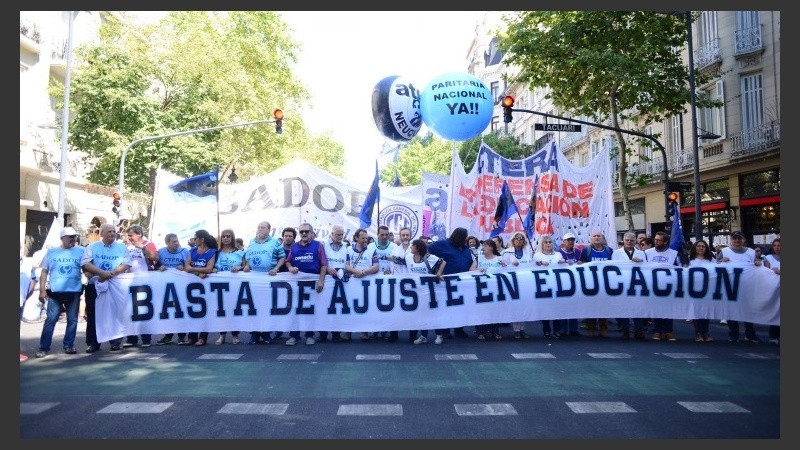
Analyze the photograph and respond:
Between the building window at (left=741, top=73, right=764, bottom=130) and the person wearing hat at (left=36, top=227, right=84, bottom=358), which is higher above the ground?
the building window at (left=741, top=73, right=764, bottom=130)

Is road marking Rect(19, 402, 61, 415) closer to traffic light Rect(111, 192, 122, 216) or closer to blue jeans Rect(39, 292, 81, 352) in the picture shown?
blue jeans Rect(39, 292, 81, 352)

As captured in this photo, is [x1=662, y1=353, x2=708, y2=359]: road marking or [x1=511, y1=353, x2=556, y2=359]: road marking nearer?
[x1=662, y1=353, x2=708, y2=359]: road marking

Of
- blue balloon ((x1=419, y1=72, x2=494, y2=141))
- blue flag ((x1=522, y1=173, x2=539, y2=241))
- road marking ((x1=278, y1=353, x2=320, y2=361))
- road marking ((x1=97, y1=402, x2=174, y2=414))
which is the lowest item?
road marking ((x1=278, y1=353, x2=320, y2=361))

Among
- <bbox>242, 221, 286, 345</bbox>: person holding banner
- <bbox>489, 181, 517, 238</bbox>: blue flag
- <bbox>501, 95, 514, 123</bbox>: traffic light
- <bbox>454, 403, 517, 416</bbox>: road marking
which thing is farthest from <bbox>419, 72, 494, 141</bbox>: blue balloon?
<bbox>454, 403, 517, 416</bbox>: road marking

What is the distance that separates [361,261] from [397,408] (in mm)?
5162

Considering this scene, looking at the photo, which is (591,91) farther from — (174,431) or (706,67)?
(174,431)

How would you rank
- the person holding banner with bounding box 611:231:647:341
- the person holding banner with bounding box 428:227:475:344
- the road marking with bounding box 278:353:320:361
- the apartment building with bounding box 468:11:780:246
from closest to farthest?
the road marking with bounding box 278:353:320:361 < the person holding banner with bounding box 611:231:647:341 < the person holding banner with bounding box 428:227:475:344 < the apartment building with bounding box 468:11:780:246

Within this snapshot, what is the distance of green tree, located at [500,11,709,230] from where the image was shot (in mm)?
22734

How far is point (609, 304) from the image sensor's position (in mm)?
10820

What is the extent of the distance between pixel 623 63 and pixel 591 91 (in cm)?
203

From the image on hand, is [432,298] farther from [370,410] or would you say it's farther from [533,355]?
[370,410]

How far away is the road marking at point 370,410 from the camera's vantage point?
19.4 ft

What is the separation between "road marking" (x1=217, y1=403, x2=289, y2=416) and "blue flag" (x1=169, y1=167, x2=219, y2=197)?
367 inches

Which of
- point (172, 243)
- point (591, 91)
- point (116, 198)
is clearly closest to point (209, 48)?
point (116, 198)
